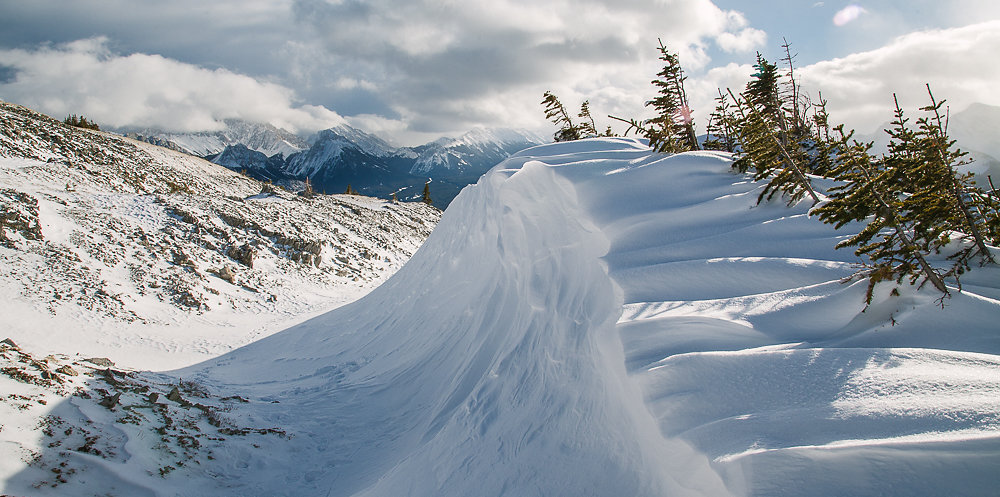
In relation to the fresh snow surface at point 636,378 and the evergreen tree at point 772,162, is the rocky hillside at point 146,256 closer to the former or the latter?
the fresh snow surface at point 636,378

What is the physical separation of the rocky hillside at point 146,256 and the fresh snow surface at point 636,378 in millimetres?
5734

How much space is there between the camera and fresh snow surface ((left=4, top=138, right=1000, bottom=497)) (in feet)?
11.7

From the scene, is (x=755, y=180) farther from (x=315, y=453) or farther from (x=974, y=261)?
(x=315, y=453)

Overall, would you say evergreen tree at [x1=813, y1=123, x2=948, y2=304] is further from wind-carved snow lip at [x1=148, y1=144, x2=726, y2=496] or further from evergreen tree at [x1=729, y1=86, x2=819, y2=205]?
wind-carved snow lip at [x1=148, y1=144, x2=726, y2=496]

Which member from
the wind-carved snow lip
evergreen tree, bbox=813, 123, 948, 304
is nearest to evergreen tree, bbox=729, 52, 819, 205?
evergreen tree, bbox=813, 123, 948, 304

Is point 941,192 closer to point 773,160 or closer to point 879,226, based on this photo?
point 879,226

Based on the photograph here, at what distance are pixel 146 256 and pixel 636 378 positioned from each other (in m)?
26.0

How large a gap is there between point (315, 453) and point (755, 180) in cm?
1272

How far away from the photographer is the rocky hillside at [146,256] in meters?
15.3

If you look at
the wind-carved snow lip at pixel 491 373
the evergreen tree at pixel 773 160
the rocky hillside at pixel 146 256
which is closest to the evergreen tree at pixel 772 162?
the evergreen tree at pixel 773 160

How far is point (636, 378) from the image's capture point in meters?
5.04

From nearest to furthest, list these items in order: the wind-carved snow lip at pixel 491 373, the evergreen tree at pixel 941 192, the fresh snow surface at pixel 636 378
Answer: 1. the fresh snow surface at pixel 636 378
2. the wind-carved snow lip at pixel 491 373
3. the evergreen tree at pixel 941 192

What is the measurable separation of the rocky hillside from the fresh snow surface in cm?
573

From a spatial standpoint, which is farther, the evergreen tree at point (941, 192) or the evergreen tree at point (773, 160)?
the evergreen tree at point (773, 160)
